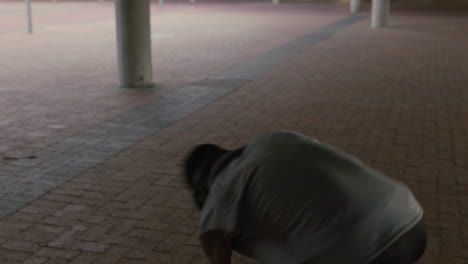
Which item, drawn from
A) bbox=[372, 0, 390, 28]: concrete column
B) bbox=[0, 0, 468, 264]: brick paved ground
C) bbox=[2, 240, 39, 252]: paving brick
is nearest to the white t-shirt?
bbox=[0, 0, 468, 264]: brick paved ground

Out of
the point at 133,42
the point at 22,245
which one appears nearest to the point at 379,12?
the point at 133,42

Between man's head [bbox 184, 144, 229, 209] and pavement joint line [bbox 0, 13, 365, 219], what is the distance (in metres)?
2.57

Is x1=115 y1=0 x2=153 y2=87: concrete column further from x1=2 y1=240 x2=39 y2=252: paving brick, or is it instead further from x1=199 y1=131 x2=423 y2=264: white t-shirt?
x1=199 y1=131 x2=423 y2=264: white t-shirt

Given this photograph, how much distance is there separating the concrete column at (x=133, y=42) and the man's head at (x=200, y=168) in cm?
730

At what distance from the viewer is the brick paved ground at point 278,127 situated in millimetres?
4133

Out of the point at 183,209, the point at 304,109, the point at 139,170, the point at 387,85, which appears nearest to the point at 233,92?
the point at 304,109


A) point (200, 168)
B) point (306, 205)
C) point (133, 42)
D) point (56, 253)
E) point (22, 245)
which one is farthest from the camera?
point (133, 42)

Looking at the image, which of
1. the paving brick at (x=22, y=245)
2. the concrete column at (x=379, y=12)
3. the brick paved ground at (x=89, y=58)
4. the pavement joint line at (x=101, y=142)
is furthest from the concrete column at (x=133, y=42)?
the concrete column at (x=379, y=12)

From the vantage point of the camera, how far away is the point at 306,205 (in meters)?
2.34

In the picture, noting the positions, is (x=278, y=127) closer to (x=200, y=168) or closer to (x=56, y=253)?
(x=56, y=253)

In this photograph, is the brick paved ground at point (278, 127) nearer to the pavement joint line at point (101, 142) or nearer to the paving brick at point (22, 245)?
the paving brick at point (22, 245)

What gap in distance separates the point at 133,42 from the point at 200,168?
7370 mm

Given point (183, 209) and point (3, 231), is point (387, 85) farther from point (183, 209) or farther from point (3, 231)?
point (3, 231)

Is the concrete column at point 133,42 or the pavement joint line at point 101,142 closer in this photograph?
the pavement joint line at point 101,142
